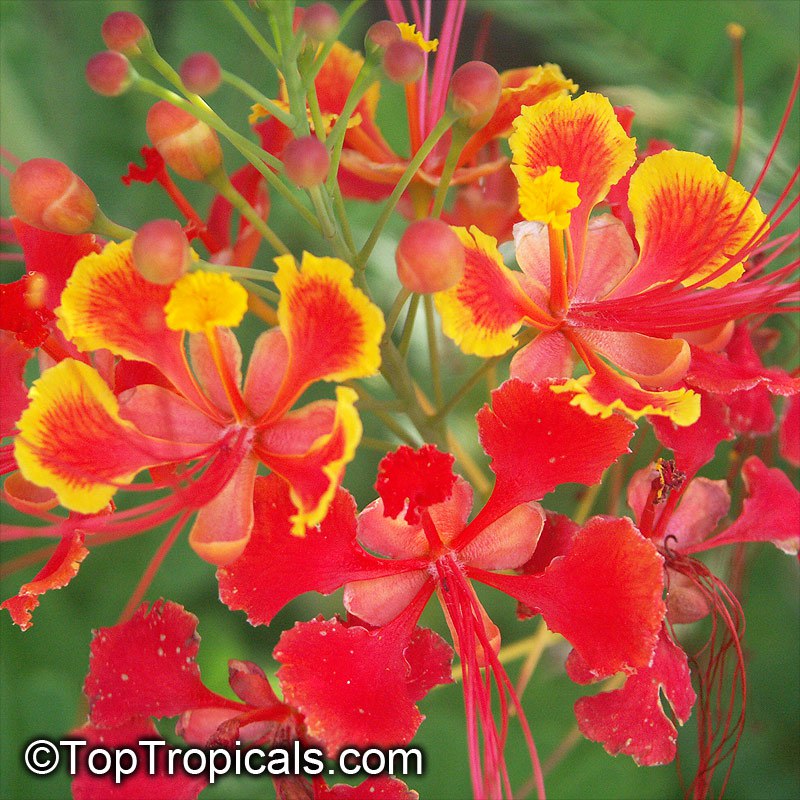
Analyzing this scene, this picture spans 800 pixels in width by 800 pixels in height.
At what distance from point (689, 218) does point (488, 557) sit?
1.72 feet

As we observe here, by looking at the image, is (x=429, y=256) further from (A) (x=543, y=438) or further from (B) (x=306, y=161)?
(A) (x=543, y=438)

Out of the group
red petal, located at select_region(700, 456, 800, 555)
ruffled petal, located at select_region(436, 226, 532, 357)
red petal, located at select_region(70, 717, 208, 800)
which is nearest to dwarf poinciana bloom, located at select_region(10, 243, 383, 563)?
ruffled petal, located at select_region(436, 226, 532, 357)

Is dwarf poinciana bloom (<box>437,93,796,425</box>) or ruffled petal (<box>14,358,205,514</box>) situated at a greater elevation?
dwarf poinciana bloom (<box>437,93,796,425</box>)

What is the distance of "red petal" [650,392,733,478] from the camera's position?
49.9 inches

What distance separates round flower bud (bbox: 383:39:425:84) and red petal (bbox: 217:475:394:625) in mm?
486

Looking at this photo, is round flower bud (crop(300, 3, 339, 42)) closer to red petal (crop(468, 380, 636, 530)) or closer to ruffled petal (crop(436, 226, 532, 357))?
ruffled petal (crop(436, 226, 532, 357))

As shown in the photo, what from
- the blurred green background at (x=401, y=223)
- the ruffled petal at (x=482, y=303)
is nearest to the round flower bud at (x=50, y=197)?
the ruffled petal at (x=482, y=303)

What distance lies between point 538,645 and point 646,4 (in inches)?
53.9

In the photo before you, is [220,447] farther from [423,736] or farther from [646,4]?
[646,4]

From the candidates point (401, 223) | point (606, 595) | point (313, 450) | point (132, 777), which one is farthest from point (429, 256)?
point (401, 223)

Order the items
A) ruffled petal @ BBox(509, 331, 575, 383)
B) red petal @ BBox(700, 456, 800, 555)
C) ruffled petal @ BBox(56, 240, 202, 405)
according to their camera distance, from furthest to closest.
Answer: red petal @ BBox(700, 456, 800, 555) → ruffled petal @ BBox(509, 331, 575, 383) → ruffled petal @ BBox(56, 240, 202, 405)

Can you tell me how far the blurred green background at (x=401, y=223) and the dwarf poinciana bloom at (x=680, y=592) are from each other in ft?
1.30

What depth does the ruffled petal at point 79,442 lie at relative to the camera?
41.2 inches

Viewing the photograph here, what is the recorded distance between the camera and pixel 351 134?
1.46m
